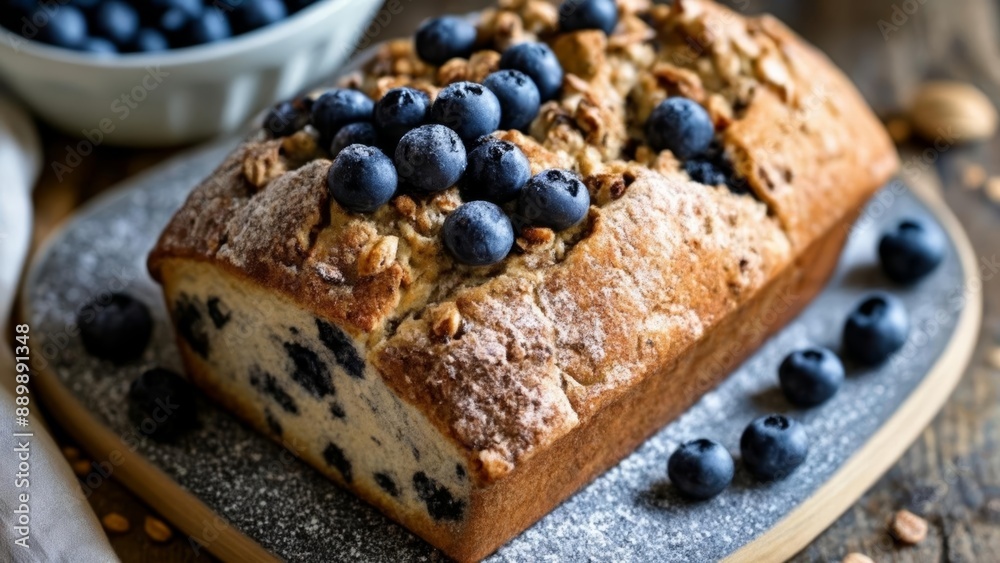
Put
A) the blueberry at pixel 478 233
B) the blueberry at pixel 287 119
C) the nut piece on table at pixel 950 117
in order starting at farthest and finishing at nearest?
1. the nut piece on table at pixel 950 117
2. the blueberry at pixel 287 119
3. the blueberry at pixel 478 233

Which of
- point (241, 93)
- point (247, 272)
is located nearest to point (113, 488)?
point (247, 272)

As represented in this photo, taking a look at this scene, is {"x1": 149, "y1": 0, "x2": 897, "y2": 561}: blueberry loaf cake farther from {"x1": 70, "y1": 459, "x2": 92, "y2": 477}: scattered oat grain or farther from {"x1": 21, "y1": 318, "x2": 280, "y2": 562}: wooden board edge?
{"x1": 70, "y1": 459, "x2": 92, "y2": 477}: scattered oat grain

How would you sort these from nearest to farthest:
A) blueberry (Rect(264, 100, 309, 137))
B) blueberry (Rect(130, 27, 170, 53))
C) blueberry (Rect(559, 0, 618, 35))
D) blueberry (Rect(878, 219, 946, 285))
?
1. blueberry (Rect(264, 100, 309, 137))
2. blueberry (Rect(559, 0, 618, 35))
3. blueberry (Rect(878, 219, 946, 285))
4. blueberry (Rect(130, 27, 170, 53))

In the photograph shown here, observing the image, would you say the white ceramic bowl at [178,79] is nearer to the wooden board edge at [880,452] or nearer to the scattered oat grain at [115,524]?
the scattered oat grain at [115,524]

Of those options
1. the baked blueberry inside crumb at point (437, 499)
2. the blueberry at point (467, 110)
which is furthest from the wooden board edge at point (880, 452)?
the blueberry at point (467, 110)

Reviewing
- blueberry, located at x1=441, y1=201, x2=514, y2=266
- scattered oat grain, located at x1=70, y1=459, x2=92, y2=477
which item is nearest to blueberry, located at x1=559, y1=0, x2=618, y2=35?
blueberry, located at x1=441, y1=201, x2=514, y2=266

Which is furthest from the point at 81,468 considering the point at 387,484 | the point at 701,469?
the point at 701,469

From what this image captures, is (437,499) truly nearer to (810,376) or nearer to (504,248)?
(504,248)
